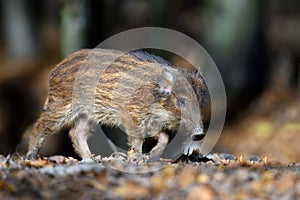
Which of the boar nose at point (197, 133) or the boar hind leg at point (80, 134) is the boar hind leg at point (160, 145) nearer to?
the boar nose at point (197, 133)

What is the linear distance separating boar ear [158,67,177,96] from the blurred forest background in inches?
102

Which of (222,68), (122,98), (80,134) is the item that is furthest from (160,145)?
(222,68)

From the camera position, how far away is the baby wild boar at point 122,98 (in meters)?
7.81

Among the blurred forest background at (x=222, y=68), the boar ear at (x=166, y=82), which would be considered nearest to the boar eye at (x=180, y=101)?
the boar ear at (x=166, y=82)

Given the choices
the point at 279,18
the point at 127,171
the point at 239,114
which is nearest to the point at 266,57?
the point at 239,114

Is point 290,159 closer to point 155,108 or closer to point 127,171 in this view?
point 155,108

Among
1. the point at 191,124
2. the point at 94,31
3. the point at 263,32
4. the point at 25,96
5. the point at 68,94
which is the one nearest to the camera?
the point at 191,124

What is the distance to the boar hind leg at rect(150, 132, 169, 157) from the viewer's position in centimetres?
766

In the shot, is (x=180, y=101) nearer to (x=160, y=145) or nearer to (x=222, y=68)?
(x=160, y=145)

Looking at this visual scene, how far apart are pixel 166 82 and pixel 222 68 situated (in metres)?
10.2

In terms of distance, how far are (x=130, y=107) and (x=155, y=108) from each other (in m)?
0.27

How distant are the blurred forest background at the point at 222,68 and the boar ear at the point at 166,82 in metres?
2.58

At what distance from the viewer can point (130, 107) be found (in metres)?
7.88

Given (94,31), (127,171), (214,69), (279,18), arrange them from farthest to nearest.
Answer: (279,18), (214,69), (94,31), (127,171)
